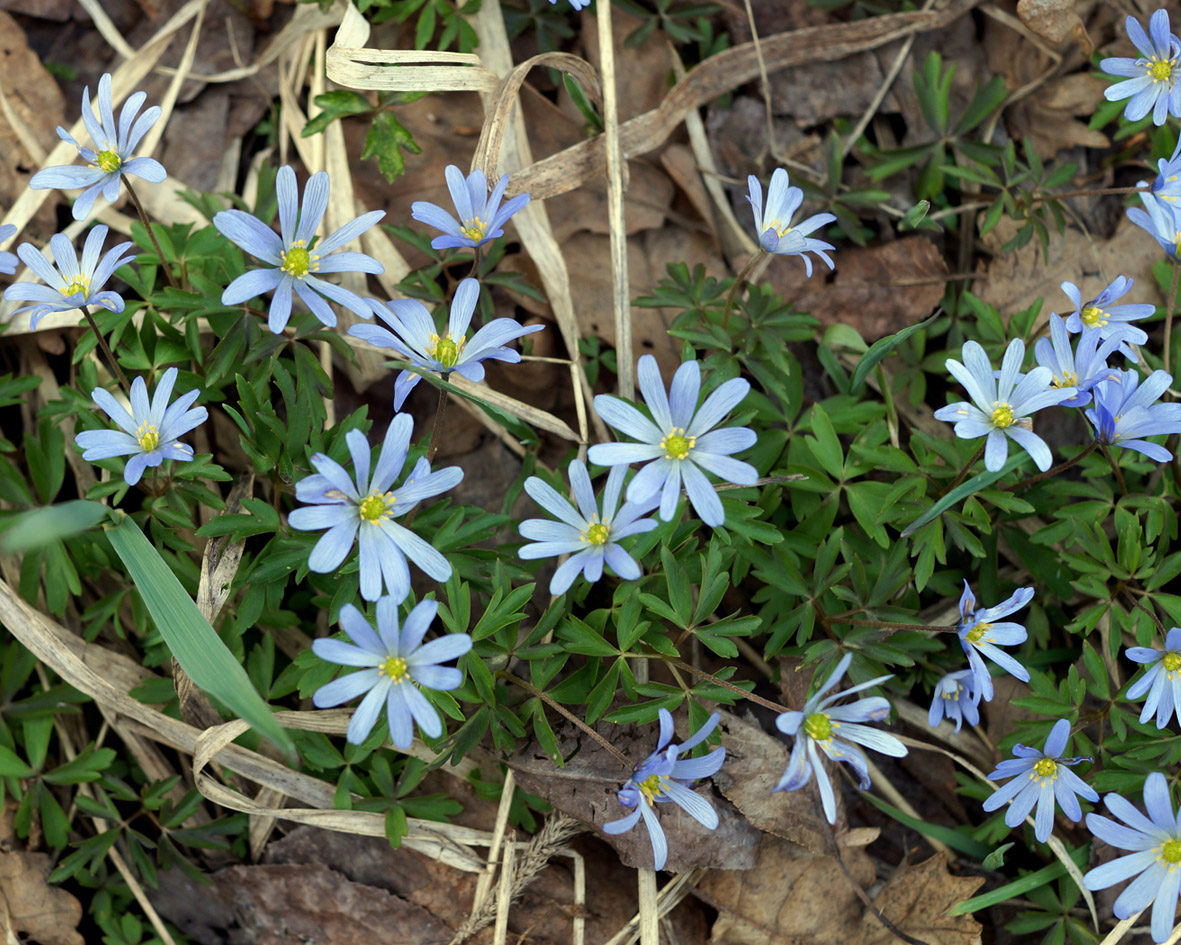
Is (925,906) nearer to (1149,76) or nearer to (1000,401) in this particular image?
(1000,401)

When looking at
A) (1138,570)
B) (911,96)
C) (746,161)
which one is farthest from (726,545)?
(911,96)

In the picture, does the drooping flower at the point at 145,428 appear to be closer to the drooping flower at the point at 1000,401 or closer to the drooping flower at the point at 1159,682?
the drooping flower at the point at 1000,401

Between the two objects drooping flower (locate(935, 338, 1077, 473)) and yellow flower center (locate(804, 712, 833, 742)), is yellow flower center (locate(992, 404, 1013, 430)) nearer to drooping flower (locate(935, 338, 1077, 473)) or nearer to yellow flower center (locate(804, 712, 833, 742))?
drooping flower (locate(935, 338, 1077, 473))

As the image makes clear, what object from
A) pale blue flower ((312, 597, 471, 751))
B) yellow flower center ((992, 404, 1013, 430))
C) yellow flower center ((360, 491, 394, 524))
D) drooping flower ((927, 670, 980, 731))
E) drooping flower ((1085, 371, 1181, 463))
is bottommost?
drooping flower ((927, 670, 980, 731))

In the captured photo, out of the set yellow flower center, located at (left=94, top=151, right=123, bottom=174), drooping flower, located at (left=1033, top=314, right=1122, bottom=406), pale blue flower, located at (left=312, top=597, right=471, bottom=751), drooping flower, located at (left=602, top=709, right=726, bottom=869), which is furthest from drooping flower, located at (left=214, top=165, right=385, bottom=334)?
drooping flower, located at (left=1033, top=314, right=1122, bottom=406)

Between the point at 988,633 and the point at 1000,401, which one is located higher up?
the point at 1000,401

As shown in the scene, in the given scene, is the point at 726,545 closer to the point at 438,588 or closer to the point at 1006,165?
the point at 438,588

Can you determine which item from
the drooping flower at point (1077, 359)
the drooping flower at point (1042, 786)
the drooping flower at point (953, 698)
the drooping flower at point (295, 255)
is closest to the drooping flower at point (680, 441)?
the drooping flower at point (295, 255)

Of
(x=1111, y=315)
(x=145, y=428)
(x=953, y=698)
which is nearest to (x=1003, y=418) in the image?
(x=1111, y=315)
